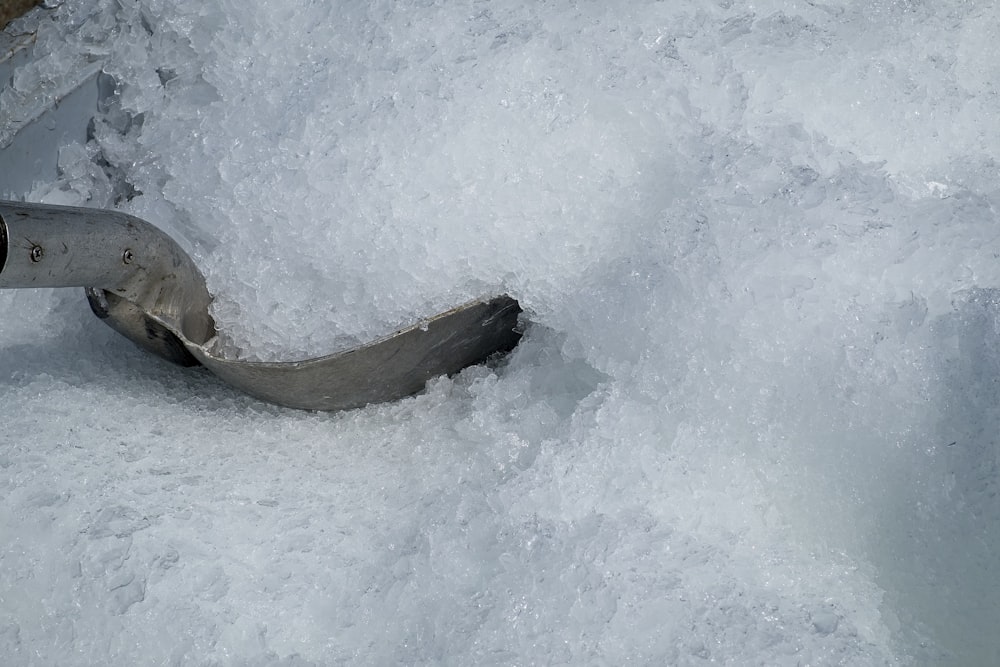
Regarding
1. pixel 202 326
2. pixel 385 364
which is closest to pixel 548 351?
pixel 385 364

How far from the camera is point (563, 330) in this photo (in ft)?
2.66

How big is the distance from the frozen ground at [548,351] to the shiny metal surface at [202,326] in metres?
0.03

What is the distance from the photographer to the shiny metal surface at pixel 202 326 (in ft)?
2.39

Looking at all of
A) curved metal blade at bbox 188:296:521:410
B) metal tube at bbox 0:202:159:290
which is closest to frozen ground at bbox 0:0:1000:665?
curved metal blade at bbox 188:296:521:410

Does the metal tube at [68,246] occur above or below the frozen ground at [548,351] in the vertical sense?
above

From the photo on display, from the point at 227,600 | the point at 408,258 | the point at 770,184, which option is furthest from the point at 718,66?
the point at 227,600

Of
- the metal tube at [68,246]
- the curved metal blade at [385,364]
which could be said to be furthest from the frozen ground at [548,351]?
the metal tube at [68,246]

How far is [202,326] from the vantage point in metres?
0.89

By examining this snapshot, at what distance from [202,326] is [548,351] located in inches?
14.2

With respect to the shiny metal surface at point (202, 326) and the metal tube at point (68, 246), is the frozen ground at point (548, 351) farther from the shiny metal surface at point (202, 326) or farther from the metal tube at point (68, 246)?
the metal tube at point (68, 246)

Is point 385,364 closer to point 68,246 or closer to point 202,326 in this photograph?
point 202,326

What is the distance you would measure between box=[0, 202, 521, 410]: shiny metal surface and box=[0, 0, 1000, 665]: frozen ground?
0.03 m

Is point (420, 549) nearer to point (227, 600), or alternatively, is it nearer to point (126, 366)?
point (227, 600)

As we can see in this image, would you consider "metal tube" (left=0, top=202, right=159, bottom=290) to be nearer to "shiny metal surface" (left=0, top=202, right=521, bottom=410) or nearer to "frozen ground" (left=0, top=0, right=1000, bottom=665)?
"shiny metal surface" (left=0, top=202, right=521, bottom=410)
